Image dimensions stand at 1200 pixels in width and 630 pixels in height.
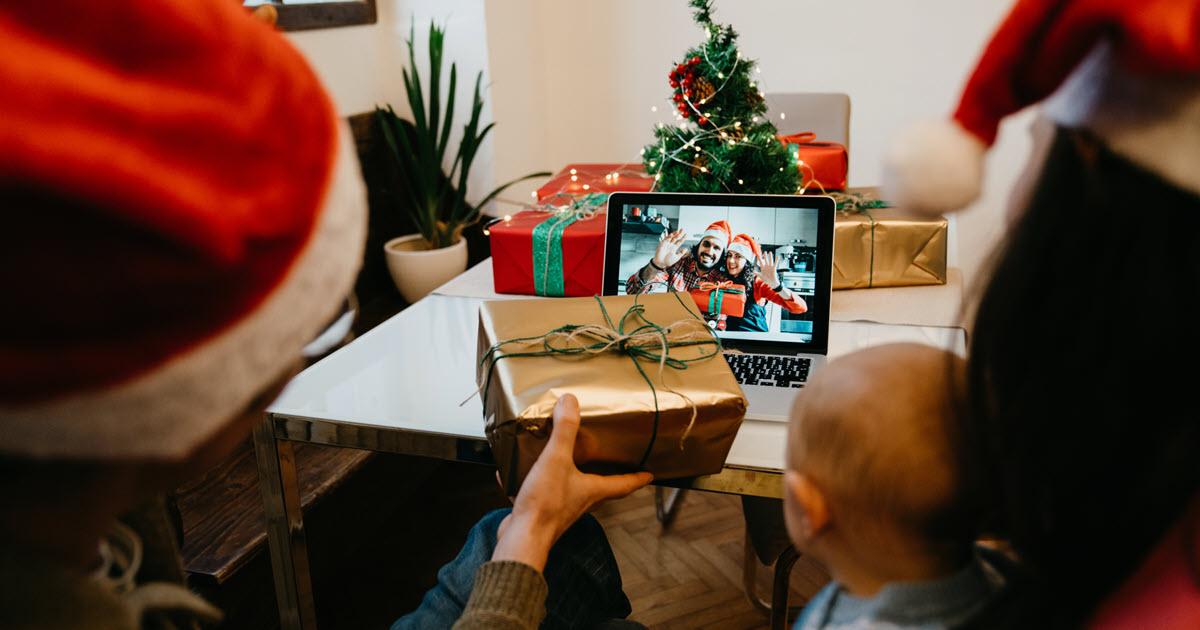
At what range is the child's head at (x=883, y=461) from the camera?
2.06 ft

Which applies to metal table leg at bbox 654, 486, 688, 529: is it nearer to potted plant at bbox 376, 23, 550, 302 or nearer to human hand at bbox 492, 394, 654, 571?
potted plant at bbox 376, 23, 550, 302

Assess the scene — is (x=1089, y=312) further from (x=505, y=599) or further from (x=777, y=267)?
(x=777, y=267)

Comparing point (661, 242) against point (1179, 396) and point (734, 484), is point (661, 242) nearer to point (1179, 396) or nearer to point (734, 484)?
point (734, 484)

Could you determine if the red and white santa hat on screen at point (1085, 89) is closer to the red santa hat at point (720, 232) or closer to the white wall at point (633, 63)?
the red santa hat at point (720, 232)

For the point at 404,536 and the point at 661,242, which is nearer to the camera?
the point at 661,242

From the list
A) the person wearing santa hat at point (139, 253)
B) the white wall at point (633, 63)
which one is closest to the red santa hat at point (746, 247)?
the person wearing santa hat at point (139, 253)

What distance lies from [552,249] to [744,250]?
41 cm

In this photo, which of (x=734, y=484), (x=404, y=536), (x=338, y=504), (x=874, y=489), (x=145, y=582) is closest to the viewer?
(x=874, y=489)

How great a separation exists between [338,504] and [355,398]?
2.87 ft

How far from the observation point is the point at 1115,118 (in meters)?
0.50

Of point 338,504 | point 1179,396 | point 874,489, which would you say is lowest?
point 338,504

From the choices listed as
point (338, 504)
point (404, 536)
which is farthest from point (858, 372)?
point (404, 536)

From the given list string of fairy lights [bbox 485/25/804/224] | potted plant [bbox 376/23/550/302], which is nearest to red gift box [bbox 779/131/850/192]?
string of fairy lights [bbox 485/25/804/224]

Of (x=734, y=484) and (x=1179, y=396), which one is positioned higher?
(x=1179, y=396)
